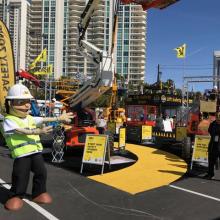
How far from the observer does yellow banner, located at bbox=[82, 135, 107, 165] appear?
33.2 ft

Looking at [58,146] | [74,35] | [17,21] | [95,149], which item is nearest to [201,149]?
[95,149]

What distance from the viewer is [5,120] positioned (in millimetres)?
6086

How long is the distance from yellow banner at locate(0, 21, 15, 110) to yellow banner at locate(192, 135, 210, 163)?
28.5 ft

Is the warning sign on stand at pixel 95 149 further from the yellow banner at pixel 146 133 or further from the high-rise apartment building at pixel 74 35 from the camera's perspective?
the high-rise apartment building at pixel 74 35

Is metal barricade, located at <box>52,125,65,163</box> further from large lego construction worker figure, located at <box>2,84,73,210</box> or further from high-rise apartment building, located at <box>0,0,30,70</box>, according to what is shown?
high-rise apartment building, located at <box>0,0,30,70</box>

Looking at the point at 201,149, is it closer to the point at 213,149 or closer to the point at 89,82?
the point at 213,149

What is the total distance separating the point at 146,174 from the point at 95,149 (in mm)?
1466

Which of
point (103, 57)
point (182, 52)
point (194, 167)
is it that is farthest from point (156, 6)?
point (182, 52)

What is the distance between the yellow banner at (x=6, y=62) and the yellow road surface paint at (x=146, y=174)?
6521 mm

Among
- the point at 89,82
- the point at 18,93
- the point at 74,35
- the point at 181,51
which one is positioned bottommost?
the point at 18,93

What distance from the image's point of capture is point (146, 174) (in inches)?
392

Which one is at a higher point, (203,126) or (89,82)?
(89,82)

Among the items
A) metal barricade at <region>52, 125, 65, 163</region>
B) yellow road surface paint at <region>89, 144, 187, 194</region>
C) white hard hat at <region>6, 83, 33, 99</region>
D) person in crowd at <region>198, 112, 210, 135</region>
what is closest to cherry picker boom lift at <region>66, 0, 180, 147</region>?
metal barricade at <region>52, 125, 65, 163</region>

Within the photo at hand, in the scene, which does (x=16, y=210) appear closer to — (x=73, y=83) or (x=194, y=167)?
(x=194, y=167)
